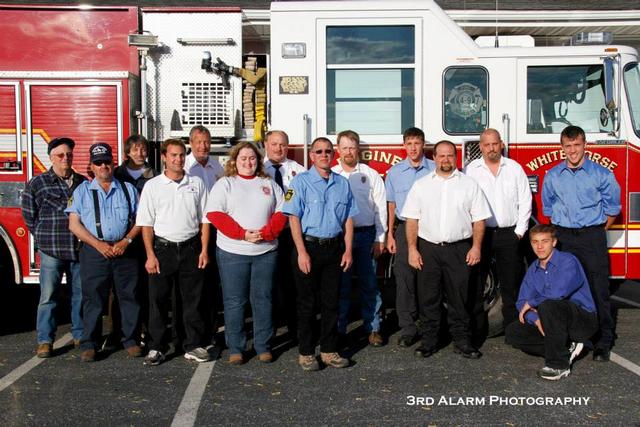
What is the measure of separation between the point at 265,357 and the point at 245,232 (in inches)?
42.6

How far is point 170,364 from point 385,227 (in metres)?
2.16

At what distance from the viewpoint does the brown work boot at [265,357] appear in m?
5.79

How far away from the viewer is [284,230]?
6.15 metres

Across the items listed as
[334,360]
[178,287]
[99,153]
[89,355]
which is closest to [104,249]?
[178,287]

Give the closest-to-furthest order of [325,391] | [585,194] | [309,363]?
[325,391]
[309,363]
[585,194]

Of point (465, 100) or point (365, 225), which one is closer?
point (365, 225)

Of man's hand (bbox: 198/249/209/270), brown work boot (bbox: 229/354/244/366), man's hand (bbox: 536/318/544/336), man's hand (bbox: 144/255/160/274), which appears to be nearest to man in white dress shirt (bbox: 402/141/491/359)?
man's hand (bbox: 536/318/544/336)

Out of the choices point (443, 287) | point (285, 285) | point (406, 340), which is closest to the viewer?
point (443, 287)

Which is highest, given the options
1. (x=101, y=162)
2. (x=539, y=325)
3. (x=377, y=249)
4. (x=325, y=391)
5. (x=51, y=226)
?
(x=101, y=162)

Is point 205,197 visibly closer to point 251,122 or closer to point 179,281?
point 179,281

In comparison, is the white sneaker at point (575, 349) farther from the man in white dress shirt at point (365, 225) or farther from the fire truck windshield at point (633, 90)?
the fire truck windshield at point (633, 90)

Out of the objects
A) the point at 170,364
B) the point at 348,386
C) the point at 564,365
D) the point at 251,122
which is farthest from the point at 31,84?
the point at 564,365

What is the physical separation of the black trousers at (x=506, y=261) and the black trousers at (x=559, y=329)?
449 millimetres

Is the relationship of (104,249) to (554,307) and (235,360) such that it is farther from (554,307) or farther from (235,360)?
(554,307)
